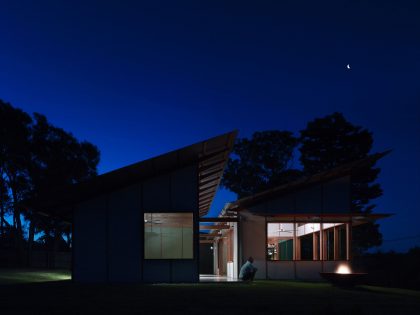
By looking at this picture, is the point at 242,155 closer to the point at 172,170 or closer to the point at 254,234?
the point at 254,234

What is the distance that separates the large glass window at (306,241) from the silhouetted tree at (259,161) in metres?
19.1

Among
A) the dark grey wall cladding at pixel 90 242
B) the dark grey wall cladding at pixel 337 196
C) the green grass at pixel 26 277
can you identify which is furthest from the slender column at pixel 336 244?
the green grass at pixel 26 277

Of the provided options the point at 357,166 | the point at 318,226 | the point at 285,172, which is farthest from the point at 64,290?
the point at 285,172

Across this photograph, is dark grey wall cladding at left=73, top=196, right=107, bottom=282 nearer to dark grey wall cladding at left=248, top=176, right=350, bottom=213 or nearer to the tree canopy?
dark grey wall cladding at left=248, top=176, right=350, bottom=213

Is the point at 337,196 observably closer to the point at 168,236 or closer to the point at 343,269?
the point at 343,269

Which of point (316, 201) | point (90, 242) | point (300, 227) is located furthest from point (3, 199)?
point (316, 201)

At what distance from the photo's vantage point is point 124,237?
18031 mm

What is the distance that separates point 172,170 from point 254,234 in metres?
4.85

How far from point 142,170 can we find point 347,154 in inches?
925

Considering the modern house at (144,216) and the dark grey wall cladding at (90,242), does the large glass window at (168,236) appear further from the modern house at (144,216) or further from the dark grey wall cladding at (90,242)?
the dark grey wall cladding at (90,242)

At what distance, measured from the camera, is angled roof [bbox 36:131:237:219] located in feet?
53.5

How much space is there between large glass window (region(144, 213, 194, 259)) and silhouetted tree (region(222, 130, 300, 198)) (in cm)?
2338

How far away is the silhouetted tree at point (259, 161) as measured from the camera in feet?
137

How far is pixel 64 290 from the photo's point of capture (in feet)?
47.5
